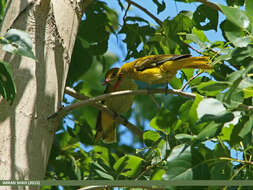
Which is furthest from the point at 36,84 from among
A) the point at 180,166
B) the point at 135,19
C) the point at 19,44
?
the point at 135,19

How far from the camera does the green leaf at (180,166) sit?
1352mm

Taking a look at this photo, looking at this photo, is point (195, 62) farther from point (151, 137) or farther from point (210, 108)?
point (210, 108)

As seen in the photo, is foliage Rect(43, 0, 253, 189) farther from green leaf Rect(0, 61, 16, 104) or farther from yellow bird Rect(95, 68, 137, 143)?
green leaf Rect(0, 61, 16, 104)

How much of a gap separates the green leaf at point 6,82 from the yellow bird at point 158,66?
1217 millimetres

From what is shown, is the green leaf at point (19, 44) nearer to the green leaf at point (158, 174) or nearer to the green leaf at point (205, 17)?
the green leaf at point (158, 174)

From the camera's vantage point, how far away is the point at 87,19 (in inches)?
126

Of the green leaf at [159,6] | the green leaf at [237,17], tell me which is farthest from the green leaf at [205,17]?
the green leaf at [237,17]

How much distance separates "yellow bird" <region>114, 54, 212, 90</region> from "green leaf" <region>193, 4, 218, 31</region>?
0.23 m

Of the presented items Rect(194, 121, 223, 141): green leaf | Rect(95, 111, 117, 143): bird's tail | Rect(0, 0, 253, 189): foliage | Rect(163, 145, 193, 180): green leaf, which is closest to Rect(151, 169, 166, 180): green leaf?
Rect(0, 0, 253, 189): foliage

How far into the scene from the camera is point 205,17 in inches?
101

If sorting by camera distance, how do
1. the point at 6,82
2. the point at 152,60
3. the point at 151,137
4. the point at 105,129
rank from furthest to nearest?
the point at 105,129
the point at 152,60
the point at 151,137
the point at 6,82

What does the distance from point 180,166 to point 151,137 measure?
22.3 inches

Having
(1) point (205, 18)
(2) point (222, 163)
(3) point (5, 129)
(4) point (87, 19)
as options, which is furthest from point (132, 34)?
(2) point (222, 163)

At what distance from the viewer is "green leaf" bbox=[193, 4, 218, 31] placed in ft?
8.34
